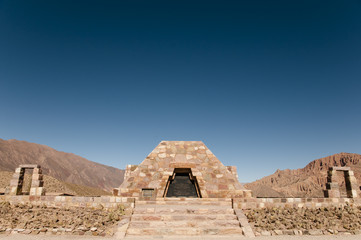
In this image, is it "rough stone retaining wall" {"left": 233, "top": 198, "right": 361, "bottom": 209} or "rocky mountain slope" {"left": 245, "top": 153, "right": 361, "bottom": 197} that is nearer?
"rough stone retaining wall" {"left": 233, "top": 198, "right": 361, "bottom": 209}

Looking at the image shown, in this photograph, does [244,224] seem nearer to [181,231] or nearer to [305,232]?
[305,232]

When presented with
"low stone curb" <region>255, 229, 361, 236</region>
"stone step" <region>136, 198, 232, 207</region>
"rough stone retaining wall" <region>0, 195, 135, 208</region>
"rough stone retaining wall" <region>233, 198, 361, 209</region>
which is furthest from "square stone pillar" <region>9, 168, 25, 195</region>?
"low stone curb" <region>255, 229, 361, 236</region>

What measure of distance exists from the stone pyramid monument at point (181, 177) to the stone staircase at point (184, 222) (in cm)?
242

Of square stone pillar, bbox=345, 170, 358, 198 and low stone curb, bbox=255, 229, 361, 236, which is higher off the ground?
square stone pillar, bbox=345, 170, 358, 198

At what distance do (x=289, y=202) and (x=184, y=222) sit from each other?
508cm

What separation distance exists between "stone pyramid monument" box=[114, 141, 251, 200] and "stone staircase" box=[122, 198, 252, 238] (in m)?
2.42

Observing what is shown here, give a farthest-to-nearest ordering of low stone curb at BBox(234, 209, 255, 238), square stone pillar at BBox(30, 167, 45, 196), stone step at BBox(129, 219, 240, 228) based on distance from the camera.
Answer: square stone pillar at BBox(30, 167, 45, 196)
stone step at BBox(129, 219, 240, 228)
low stone curb at BBox(234, 209, 255, 238)

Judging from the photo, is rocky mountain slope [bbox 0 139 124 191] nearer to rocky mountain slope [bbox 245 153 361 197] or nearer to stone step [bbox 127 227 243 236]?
rocky mountain slope [bbox 245 153 361 197]

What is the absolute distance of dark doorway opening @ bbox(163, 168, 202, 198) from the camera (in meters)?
12.1

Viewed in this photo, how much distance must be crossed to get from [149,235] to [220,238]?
7.92ft

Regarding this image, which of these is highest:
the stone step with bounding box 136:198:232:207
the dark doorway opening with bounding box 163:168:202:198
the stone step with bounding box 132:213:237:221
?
the dark doorway opening with bounding box 163:168:202:198

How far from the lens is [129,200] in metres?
9.44

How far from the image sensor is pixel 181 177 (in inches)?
503

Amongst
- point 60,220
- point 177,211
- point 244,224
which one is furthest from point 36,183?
point 244,224
